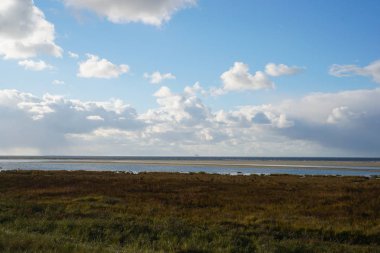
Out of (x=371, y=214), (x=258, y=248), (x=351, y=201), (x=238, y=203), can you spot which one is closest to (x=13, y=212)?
(x=258, y=248)

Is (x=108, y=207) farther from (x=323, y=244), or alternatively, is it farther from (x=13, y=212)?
(x=323, y=244)

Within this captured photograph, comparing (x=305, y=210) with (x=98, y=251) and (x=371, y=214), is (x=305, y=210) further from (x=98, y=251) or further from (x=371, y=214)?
(x=98, y=251)

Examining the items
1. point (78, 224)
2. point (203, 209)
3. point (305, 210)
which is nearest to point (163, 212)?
point (203, 209)

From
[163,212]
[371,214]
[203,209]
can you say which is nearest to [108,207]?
[163,212]

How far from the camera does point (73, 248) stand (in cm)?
1005

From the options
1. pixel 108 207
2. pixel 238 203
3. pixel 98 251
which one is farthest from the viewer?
pixel 238 203

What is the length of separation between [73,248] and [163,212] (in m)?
10.6

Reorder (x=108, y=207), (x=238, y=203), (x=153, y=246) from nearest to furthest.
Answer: (x=153, y=246) → (x=108, y=207) → (x=238, y=203)

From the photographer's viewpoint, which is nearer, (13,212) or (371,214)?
(13,212)

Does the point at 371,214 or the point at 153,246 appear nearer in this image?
the point at 153,246

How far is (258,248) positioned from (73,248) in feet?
17.7

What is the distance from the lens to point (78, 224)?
1497 centimetres

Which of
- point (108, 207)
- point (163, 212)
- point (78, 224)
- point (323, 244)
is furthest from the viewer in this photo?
point (108, 207)

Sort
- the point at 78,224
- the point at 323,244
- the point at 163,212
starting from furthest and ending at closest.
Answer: the point at 163,212
the point at 78,224
the point at 323,244
